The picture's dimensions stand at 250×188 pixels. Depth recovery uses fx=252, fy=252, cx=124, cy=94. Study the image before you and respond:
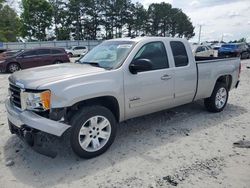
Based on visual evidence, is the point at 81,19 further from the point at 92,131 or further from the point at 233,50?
the point at 92,131

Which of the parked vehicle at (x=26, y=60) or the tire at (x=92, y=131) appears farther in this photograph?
the parked vehicle at (x=26, y=60)

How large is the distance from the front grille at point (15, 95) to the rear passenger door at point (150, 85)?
5.35ft

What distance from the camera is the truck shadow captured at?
3479 millimetres

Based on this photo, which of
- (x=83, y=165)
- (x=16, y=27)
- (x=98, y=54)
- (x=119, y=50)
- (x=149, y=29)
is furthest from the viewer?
(x=149, y=29)

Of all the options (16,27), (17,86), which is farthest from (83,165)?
(16,27)

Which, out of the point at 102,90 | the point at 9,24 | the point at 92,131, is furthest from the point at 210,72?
the point at 9,24

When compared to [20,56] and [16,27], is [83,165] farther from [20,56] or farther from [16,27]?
[16,27]

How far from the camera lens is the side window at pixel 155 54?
4513 millimetres

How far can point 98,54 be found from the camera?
4883mm

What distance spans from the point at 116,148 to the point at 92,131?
2.11 ft

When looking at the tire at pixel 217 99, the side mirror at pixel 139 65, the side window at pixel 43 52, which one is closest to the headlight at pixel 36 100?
the side mirror at pixel 139 65

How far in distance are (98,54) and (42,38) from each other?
2025 inches

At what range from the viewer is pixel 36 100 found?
3.46 m

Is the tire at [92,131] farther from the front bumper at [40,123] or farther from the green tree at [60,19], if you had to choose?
the green tree at [60,19]
